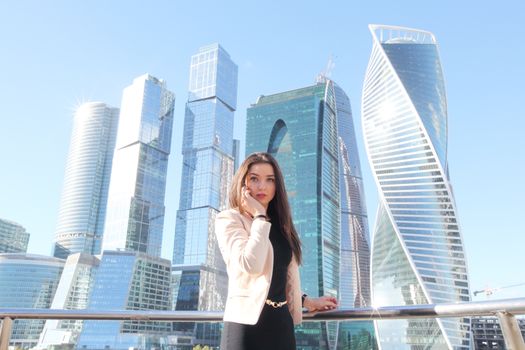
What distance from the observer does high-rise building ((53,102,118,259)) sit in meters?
112

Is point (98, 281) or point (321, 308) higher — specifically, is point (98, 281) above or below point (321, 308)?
above

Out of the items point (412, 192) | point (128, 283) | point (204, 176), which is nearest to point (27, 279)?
point (128, 283)

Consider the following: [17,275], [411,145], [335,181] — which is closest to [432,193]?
[411,145]

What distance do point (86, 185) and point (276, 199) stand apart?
4787 inches

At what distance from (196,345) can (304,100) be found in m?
79.1

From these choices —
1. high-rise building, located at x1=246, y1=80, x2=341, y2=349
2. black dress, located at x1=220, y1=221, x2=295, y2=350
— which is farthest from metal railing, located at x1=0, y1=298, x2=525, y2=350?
high-rise building, located at x1=246, y1=80, x2=341, y2=349

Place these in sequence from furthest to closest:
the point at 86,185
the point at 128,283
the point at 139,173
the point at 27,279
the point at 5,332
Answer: the point at 86,185, the point at 139,173, the point at 27,279, the point at 128,283, the point at 5,332

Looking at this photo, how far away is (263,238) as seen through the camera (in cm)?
171

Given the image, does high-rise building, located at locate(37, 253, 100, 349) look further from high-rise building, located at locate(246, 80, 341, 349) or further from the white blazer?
the white blazer

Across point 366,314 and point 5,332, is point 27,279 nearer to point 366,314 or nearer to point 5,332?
point 5,332

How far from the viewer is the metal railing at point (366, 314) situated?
161cm

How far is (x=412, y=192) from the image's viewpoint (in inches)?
1997

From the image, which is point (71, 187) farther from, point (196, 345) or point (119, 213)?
point (196, 345)

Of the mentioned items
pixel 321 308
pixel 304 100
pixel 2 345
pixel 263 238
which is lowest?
pixel 2 345
